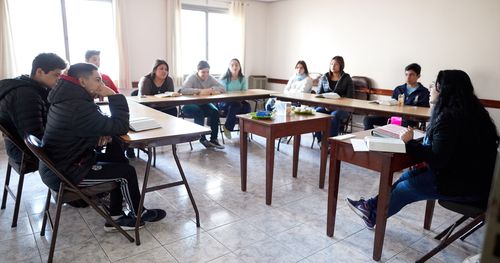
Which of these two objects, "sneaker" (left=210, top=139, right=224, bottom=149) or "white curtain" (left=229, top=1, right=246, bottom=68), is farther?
"white curtain" (left=229, top=1, right=246, bottom=68)

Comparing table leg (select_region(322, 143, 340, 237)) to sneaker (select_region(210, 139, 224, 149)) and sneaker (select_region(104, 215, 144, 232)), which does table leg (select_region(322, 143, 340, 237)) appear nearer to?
sneaker (select_region(104, 215, 144, 232))

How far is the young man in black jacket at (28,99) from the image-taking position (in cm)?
207

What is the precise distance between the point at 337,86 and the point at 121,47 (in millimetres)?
3260

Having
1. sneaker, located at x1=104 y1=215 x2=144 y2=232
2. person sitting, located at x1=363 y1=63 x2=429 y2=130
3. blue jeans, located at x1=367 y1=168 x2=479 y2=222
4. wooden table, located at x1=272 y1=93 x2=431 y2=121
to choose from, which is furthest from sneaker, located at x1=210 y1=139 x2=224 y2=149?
blue jeans, located at x1=367 y1=168 x2=479 y2=222

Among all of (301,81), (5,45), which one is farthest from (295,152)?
(5,45)

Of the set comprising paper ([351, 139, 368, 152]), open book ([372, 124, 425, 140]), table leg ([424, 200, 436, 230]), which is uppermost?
open book ([372, 124, 425, 140])

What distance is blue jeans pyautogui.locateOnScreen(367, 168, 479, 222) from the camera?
182 cm

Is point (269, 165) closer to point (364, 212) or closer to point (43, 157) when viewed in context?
point (364, 212)

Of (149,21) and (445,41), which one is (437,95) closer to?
(445,41)

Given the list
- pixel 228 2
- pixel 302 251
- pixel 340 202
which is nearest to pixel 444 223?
pixel 340 202

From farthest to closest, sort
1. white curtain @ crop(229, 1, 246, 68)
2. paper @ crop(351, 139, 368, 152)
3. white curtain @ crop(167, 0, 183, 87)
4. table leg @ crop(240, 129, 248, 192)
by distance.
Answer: white curtain @ crop(229, 1, 246, 68), white curtain @ crop(167, 0, 183, 87), table leg @ crop(240, 129, 248, 192), paper @ crop(351, 139, 368, 152)

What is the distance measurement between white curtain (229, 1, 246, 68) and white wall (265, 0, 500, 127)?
73cm

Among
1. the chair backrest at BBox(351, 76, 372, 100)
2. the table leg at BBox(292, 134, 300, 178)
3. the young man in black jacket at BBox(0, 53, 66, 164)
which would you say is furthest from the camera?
the chair backrest at BBox(351, 76, 372, 100)

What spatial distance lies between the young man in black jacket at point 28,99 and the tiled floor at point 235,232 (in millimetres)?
577
